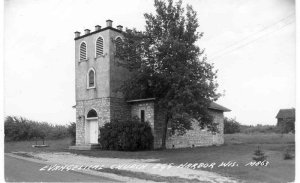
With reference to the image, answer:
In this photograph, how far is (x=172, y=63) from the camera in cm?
2145

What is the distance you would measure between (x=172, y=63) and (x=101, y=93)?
Answer: 658cm

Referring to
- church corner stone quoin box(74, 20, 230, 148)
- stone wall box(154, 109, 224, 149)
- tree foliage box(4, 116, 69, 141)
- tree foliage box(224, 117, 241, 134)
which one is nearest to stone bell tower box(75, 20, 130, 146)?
church corner stone quoin box(74, 20, 230, 148)

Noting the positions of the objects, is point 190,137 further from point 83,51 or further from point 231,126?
point 231,126

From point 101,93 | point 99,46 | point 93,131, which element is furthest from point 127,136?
point 99,46

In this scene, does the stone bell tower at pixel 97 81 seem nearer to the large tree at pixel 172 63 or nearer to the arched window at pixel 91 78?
the arched window at pixel 91 78

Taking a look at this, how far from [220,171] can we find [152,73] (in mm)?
10637

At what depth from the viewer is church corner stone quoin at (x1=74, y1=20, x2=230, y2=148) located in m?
24.6

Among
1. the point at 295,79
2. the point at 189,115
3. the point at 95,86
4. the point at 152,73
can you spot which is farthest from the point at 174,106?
the point at 295,79

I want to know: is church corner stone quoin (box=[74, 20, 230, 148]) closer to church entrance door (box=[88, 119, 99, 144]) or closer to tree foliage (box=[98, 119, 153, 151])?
church entrance door (box=[88, 119, 99, 144])

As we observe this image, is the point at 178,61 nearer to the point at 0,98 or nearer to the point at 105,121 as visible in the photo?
the point at 105,121

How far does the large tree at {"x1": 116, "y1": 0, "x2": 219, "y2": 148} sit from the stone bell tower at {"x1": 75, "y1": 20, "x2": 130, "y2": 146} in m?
2.18

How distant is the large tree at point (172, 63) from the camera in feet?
69.3

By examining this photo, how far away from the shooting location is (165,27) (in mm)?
22062

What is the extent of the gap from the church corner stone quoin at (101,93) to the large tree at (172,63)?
2.00 m
